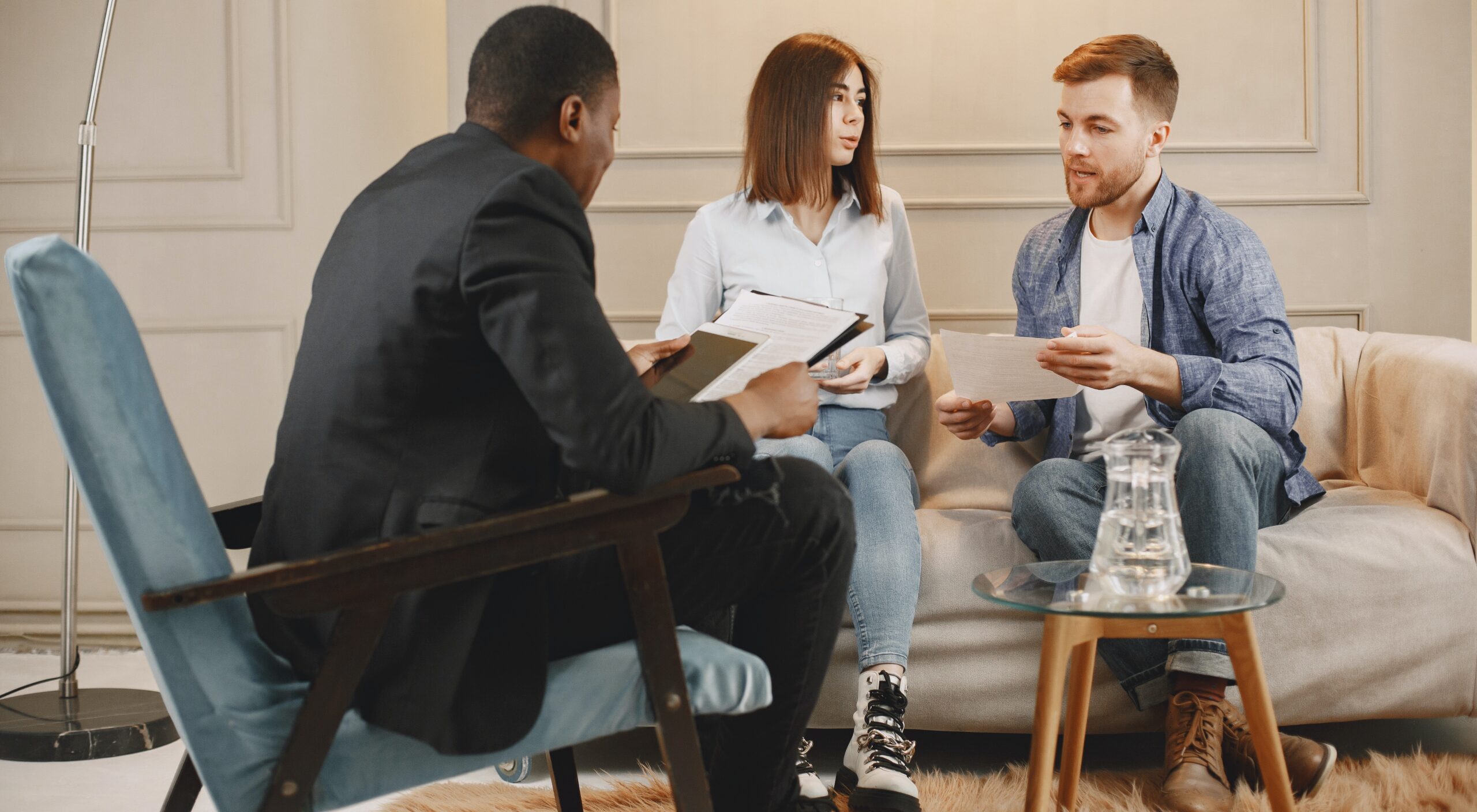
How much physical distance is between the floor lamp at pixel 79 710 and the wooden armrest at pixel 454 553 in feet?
4.14

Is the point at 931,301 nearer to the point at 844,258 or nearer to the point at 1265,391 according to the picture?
the point at 844,258

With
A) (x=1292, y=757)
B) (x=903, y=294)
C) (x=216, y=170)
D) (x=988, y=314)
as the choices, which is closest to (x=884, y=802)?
(x=1292, y=757)

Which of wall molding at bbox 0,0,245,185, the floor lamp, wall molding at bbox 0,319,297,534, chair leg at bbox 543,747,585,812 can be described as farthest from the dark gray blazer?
wall molding at bbox 0,0,245,185

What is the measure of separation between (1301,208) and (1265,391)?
1140 millimetres

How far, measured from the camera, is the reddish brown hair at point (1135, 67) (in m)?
2.01

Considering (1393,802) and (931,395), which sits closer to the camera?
(1393,802)

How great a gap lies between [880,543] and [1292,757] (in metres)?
0.70

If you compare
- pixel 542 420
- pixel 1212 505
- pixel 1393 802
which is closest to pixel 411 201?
pixel 542 420

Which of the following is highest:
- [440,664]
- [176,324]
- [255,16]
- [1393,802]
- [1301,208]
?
[255,16]

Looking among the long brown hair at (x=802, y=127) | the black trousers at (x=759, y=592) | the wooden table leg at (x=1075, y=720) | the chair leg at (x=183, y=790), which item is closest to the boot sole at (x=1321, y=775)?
the wooden table leg at (x=1075, y=720)

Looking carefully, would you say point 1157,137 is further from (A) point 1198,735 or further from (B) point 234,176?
(B) point 234,176

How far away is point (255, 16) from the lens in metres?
2.82

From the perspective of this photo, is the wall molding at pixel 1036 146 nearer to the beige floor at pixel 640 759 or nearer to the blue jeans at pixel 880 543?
the blue jeans at pixel 880 543

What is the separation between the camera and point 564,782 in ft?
4.66
